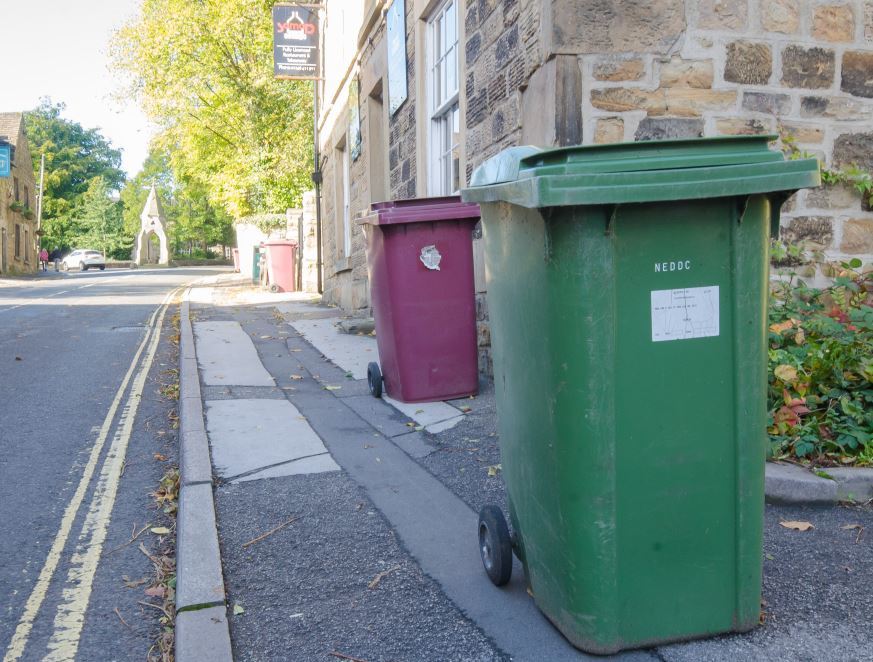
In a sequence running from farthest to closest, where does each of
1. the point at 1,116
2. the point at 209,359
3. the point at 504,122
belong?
1. the point at 1,116
2. the point at 209,359
3. the point at 504,122

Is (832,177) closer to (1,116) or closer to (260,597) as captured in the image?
(260,597)

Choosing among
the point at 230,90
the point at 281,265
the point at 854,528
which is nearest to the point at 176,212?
the point at 230,90

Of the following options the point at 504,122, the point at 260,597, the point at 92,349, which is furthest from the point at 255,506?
the point at 92,349

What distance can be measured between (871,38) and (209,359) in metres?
6.81

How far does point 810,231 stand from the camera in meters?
6.05

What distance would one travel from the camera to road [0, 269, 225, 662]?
3.04 metres

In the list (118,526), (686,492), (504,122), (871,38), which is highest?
(871,38)

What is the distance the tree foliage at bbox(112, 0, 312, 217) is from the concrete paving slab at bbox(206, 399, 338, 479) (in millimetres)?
22894

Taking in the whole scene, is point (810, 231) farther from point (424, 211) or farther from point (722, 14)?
point (424, 211)

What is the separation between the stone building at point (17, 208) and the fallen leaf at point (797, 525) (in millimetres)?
44759

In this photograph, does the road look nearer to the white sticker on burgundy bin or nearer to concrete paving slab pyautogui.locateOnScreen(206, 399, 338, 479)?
concrete paving slab pyautogui.locateOnScreen(206, 399, 338, 479)

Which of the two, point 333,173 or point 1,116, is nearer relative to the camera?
point 333,173

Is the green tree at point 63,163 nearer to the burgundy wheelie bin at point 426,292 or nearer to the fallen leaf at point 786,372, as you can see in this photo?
the burgundy wheelie bin at point 426,292

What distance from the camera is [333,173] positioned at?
16797 mm
